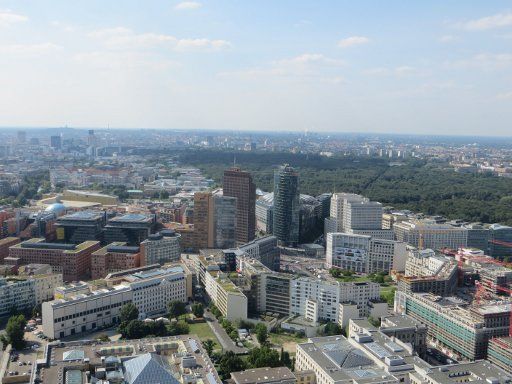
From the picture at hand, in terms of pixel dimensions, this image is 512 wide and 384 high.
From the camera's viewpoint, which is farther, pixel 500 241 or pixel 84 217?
pixel 500 241

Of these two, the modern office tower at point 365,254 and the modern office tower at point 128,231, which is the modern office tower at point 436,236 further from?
the modern office tower at point 128,231

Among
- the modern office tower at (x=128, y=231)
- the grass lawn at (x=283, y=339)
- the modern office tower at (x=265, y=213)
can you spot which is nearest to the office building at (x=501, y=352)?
the grass lawn at (x=283, y=339)

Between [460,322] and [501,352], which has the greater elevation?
[460,322]

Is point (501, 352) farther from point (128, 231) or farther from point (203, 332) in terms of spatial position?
point (128, 231)

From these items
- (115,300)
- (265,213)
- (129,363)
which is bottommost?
(115,300)

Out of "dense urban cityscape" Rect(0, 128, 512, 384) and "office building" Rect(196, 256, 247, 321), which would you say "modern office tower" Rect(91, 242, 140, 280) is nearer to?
"dense urban cityscape" Rect(0, 128, 512, 384)

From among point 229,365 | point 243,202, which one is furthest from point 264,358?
point 243,202

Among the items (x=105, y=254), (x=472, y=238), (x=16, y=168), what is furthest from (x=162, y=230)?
(x=16, y=168)
